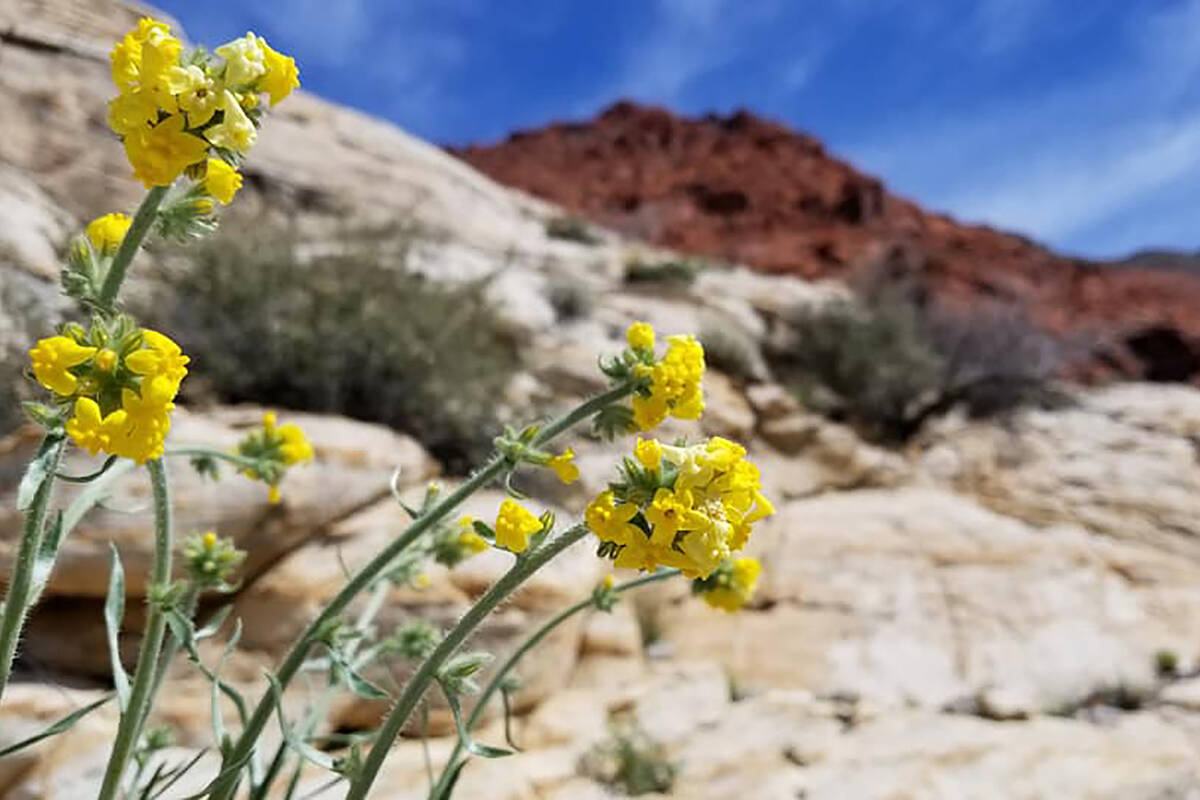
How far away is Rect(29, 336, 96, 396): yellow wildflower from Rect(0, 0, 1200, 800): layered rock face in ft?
2.65

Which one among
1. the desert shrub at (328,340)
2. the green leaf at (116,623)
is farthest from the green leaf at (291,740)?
the desert shrub at (328,340)

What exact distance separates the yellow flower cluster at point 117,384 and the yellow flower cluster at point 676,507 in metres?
0.70

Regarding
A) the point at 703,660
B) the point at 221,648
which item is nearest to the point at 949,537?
the point at 703,660

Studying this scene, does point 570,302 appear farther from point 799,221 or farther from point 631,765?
point 799,221

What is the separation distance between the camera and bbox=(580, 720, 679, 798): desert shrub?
4.34 meters

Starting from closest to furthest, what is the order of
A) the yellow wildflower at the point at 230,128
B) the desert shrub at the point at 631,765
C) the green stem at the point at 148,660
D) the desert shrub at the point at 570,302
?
1. the yellow wildflower at the point at 230,128
2. the green stem at the point at 148,660
3. the desert shrub at the point at 631,765
4. the desert shrub at the point at 570,302

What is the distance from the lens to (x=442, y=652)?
1.61m

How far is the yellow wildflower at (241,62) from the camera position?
1430 mm

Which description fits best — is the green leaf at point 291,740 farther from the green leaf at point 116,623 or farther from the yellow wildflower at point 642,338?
the yellow wildflower at point 642,338

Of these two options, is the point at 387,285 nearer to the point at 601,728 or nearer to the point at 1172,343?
the point at 601,728

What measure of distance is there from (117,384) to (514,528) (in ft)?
2.36

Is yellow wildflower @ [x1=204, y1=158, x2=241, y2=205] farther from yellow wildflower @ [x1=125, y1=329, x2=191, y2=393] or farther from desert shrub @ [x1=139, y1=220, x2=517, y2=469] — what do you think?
desert shrub @ [x1=139, y1=220, x2=517, y2=469]

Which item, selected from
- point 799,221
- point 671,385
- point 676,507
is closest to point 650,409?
point 671,385

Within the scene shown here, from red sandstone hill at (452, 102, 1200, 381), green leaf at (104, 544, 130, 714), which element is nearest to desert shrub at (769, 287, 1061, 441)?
red sandstone hill at (452, 102, 1200, 381)
